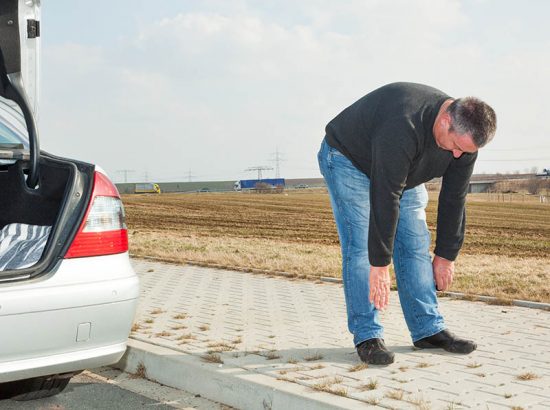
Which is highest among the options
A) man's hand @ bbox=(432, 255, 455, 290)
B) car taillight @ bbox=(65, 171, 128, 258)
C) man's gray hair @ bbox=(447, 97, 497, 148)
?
man's gray hair @ bbox=(447, 97, 497, 148)

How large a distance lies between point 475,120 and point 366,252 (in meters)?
1.14

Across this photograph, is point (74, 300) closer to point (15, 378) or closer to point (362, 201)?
point (15, 378)

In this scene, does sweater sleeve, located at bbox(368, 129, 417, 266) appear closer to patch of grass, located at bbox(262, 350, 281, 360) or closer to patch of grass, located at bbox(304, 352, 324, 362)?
patch of grass, located at bbox(304, 352, 324, 362)

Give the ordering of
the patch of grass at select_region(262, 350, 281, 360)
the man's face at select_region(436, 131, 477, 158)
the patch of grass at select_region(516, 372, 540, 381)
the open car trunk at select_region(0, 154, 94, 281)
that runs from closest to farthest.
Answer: the open car trunk at select_region(0, 154, 94, 281)
the man's face at select_region(436, 131, 477, 158)
the patch of grass at select_region(516, 372, 540, 381)
the patch of grass at select_region(262, 350, 281, 360)

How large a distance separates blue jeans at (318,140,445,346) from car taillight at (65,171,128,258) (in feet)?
4.61

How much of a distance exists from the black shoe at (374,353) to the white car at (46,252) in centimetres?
147

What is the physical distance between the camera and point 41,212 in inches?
150

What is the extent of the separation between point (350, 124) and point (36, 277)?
1.98 m

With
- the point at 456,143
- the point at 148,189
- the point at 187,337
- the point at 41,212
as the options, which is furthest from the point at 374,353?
the point at 148,189

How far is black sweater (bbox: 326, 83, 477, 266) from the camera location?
12.6ft

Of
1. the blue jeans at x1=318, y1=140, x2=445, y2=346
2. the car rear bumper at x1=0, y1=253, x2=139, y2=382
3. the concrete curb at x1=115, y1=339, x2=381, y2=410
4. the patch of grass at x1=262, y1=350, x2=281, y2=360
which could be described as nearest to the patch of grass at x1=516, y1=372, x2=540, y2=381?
the blue jeans at x1=318, y1=140, x2=445, y2=346

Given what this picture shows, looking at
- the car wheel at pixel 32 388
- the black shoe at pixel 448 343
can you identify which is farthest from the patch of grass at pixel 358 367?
the car wheel at pixel 32 388

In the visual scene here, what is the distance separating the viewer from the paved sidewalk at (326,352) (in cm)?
363

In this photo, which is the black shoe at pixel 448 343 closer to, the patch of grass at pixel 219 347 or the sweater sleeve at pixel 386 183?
the sweater sleeve at pixel 386 183
